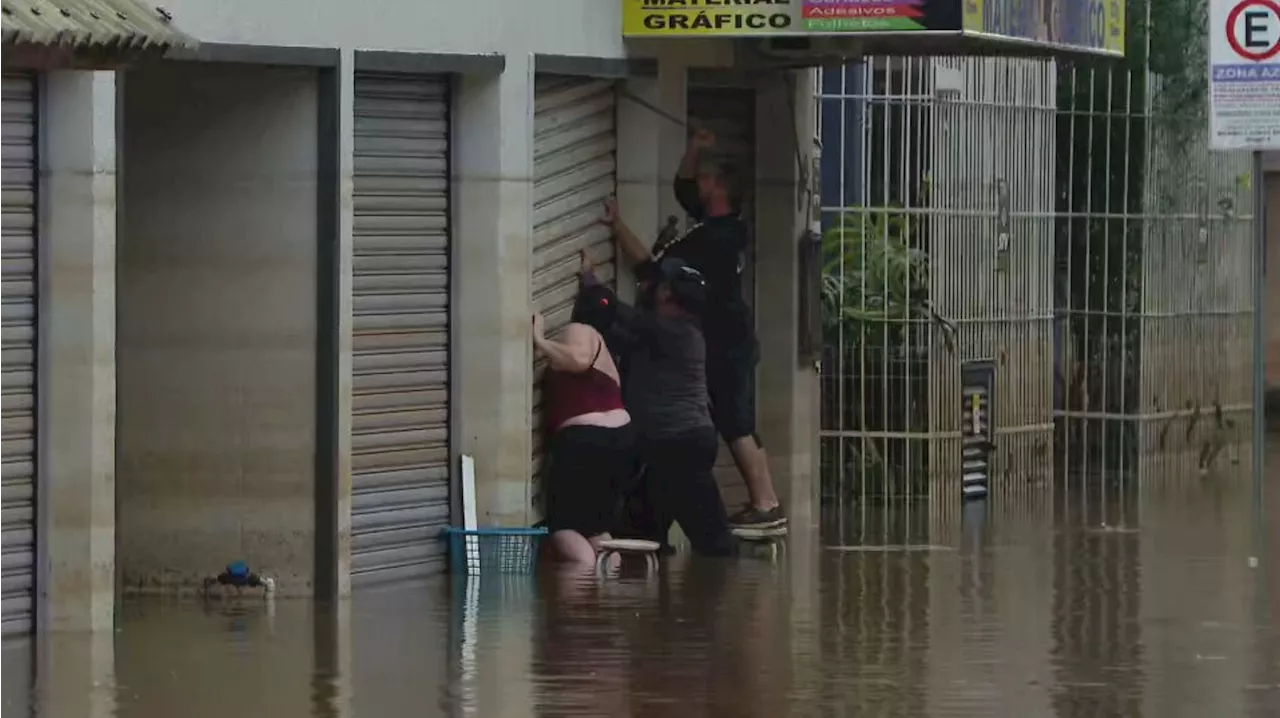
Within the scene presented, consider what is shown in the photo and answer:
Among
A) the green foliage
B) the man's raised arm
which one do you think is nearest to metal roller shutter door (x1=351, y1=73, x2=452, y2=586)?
the man's raised arm

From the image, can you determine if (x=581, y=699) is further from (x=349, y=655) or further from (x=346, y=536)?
(x=346, y=536)

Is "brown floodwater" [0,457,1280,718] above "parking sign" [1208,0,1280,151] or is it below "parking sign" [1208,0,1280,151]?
below

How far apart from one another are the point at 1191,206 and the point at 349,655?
1238 cm

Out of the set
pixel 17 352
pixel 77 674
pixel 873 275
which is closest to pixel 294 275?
pixel 17 352

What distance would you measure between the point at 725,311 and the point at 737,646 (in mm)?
5061

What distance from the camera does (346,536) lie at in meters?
Result: 15.4

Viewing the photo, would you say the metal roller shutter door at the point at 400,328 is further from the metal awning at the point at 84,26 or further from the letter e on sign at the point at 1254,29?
the letter e on sign at the point at 1254,29

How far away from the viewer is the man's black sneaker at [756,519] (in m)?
18.4

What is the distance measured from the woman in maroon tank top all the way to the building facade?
0.63 ft

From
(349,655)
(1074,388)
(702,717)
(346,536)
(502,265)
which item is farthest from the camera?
(1074,388)

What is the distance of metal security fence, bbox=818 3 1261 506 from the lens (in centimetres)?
2164

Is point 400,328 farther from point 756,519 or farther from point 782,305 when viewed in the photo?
point 782,305

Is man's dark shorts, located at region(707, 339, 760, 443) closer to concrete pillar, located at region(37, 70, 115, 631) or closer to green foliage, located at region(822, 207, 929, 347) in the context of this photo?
green foliage, located at region(822, 207, 929, 347)

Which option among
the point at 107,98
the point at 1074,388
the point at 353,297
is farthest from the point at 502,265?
the point at 1074,388
